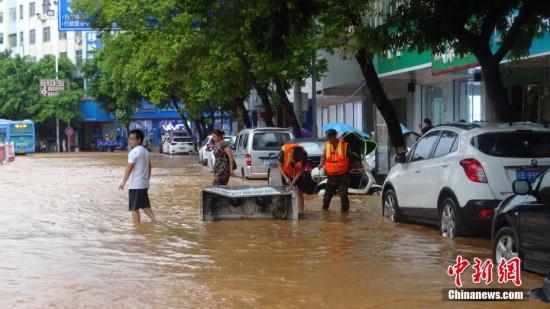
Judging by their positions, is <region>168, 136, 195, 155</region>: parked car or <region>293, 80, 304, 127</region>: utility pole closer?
<region>293, 80, 304, 127</region>: utility pole

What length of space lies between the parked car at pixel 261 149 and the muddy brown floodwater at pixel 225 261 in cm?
936

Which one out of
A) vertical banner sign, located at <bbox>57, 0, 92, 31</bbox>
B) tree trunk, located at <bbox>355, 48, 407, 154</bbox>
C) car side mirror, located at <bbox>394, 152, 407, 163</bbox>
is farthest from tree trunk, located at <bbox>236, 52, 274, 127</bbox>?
car side mirror, located at <bbox>394, 152, 407, 163</bbox>

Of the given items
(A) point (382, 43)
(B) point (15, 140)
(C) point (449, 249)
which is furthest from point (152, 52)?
(B) point (15, 140)

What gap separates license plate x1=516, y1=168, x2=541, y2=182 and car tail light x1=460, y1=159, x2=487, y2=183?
1.44 ft

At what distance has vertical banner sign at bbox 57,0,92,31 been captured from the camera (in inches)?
1395

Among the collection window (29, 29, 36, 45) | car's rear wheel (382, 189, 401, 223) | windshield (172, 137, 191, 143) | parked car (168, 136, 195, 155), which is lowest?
car's rear wheel (382, 189, 401, 223)

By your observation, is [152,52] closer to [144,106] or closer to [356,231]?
[356,231]

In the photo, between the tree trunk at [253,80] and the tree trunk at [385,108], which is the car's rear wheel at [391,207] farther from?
the tree trunk at [253,80]

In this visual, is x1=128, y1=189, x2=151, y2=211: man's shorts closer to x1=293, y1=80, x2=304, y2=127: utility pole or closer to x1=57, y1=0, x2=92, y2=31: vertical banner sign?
x1=293, y1=80, x2=304, y2=127: utility pole

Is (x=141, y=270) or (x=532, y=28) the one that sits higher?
(x=532, y=28)

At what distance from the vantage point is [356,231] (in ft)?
43.8

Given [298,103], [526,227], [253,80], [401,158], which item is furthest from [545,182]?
[253,80]

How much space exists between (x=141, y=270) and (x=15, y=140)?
59215 mm

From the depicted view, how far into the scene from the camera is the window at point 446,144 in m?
11.8
